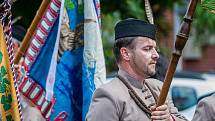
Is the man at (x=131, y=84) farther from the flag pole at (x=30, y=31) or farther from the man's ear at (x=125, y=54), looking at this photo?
the flag pole at (x=30, y=31)

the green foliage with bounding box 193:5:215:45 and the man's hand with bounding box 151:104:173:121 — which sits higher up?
the man's hand with bounding box 151:104:173:121

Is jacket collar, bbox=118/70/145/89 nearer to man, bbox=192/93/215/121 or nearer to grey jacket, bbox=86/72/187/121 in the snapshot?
grey jacket, bbox=86/72/187/121

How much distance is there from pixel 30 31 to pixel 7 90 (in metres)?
0.77

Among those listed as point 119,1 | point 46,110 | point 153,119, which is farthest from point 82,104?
point 119,1

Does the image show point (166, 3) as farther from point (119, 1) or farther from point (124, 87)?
point (124, 87)

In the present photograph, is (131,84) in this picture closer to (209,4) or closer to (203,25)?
(209,4)

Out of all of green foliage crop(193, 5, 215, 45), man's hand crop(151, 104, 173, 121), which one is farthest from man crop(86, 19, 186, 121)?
green foliage crop(193, 5, 215, 45)

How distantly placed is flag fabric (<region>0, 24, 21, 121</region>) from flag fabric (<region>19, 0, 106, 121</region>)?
0.48m

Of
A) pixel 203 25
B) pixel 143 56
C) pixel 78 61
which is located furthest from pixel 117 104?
pixel 203 25

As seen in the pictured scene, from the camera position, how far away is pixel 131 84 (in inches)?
235

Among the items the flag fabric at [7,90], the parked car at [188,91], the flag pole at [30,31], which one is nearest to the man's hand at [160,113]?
the flag fabric at [7,90]

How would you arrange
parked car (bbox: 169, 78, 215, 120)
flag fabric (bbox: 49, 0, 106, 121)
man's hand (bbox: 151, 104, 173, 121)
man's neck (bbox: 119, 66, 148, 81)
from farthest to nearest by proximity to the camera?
parked car (bbox: 169, 78, 215, 120)
flag fabric (bbox: 49, 0, 106, 121)
man's neck (bbox: 119, 66, 148, 81)
man's hand (bbox: 151, 104, 173, 121)

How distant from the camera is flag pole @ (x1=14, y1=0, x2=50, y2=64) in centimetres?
688

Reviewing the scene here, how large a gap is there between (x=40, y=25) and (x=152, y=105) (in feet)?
5.57
